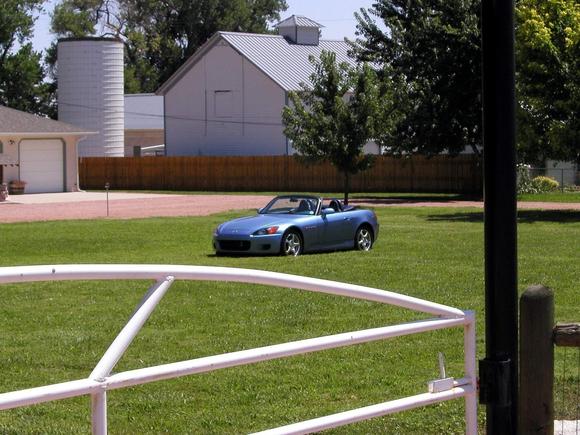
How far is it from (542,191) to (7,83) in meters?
45.9

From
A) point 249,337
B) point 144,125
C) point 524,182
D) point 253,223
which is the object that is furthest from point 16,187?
point 249,337

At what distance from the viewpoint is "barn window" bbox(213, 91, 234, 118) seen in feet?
220

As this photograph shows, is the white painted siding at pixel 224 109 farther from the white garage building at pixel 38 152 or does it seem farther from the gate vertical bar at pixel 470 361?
the gate vertical bar at pixel 470 361

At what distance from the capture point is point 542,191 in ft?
175

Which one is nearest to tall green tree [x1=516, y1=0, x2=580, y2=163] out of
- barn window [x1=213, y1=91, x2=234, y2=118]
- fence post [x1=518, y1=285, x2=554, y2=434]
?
fence post [x1=518, y1=285, x2=554, y2=434]

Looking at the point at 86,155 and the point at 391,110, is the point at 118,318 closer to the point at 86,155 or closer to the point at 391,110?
the point at 391,110

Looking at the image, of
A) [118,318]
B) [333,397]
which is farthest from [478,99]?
[333,397]

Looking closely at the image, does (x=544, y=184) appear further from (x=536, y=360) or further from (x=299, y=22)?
(x=536, y=360)

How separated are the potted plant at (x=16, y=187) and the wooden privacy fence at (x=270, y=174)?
11.7 meters

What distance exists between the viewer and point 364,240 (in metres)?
24.0

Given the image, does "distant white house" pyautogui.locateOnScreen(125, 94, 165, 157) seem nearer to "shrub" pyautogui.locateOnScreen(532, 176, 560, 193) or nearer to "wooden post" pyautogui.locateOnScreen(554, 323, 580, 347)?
"shrub" pyautogui.locateOnScreen(532, 176, 560, 193)

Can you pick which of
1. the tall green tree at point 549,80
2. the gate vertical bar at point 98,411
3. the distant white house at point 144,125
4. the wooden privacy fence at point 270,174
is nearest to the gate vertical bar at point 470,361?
the gate vertical bar at point 98,411

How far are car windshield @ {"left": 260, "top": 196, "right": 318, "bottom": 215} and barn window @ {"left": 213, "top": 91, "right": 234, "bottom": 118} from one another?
1723 inches

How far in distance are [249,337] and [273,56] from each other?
57642 millimetres
